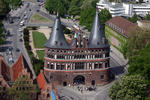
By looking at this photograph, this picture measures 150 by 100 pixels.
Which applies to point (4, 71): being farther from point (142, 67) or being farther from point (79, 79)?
point (142, 67)

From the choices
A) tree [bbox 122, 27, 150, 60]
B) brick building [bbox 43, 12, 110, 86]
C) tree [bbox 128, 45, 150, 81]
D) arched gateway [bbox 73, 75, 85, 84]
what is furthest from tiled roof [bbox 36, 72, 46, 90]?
tree [bbox 122, 27, 150, 60]

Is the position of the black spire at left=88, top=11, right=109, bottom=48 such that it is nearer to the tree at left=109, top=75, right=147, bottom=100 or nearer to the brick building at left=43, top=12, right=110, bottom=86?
the brick building at left=43, top=12, right=110, bottom=86

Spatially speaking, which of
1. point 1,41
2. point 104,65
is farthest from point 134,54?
point 1,41

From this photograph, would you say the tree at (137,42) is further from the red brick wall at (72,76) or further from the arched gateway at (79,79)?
the arched gateway at (79,79)

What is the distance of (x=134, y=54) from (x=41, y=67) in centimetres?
3192

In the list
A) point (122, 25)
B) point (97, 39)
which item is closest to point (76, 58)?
point (97, 39)

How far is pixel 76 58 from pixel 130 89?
25.5 meters

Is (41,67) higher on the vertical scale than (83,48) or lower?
lower

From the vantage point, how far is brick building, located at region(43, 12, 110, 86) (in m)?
110

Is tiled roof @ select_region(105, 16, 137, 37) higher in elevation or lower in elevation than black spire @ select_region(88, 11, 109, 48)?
lower

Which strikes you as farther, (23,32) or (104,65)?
(23,32)

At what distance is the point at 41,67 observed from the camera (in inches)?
4670

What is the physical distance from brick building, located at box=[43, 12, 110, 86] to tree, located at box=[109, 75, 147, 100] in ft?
68.7

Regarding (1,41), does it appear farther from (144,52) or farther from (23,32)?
(144,52)
